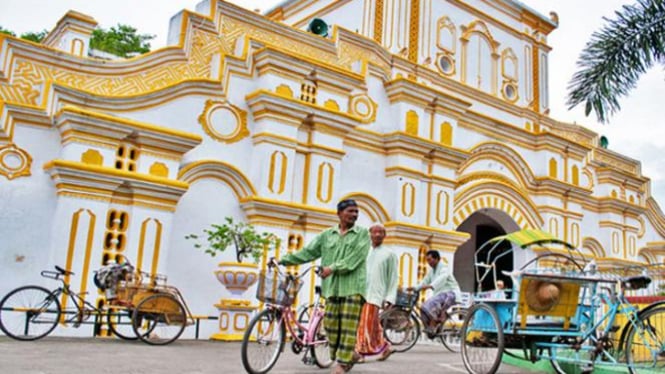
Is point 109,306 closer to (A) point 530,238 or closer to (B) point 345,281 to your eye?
(B) point 345,281

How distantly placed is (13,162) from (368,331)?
6.09 m

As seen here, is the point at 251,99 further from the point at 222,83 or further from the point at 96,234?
the point at 96,234

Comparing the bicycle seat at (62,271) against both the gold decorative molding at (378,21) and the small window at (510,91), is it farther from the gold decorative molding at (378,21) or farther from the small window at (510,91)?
the small window at (510,91)

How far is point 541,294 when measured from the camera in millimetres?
5547

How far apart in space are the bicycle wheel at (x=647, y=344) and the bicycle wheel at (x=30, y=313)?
626cm

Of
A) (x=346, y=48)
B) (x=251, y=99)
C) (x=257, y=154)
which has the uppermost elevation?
(x=346, y=48)

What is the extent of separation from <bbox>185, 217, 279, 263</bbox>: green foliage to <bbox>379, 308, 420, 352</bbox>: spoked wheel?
2533 mm

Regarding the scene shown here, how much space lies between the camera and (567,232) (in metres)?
16.9

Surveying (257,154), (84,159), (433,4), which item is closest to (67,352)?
(84,159)

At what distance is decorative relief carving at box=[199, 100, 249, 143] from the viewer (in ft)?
35.8

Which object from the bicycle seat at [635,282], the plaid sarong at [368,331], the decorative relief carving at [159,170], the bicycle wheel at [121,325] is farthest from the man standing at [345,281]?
the decorative relief carving at [159,170]

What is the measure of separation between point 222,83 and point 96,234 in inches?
136

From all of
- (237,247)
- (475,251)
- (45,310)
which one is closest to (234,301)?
(237,247)

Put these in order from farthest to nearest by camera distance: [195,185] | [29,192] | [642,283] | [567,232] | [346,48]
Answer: [567,232], [346,48], [195,185], [29,192], [642,283]
